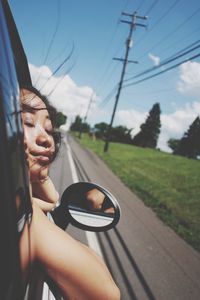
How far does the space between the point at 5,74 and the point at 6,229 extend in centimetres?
42

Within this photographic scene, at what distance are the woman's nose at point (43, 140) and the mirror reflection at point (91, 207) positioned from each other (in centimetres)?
55

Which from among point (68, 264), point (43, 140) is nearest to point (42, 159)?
point (43, 140)

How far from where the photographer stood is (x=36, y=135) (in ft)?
4.12

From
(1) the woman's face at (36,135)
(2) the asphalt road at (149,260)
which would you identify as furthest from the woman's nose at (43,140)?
(2) the asphalt road at (149,260)

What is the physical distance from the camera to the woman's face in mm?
1217

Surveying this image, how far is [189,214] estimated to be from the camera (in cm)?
855

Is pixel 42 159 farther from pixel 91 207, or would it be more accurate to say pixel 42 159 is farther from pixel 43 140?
pixel 91 207

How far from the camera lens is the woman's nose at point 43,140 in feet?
4.15

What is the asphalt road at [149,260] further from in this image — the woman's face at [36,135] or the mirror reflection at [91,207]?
the woman's face at [36,135]

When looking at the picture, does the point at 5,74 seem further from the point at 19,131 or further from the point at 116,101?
the point at 116,101

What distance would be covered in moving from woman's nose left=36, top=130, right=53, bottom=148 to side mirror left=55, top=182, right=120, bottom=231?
0.52 m

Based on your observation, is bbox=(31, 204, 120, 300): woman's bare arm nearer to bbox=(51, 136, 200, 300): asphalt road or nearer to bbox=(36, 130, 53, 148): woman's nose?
bbox=(36, 130, 53, 148): woman's nose

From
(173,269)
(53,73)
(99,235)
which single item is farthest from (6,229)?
(99,235)

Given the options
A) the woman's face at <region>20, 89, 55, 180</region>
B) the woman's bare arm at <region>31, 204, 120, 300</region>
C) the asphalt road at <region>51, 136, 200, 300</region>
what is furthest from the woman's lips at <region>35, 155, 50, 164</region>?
the asphalt road at <region>51, 136, 200, 300</region>
